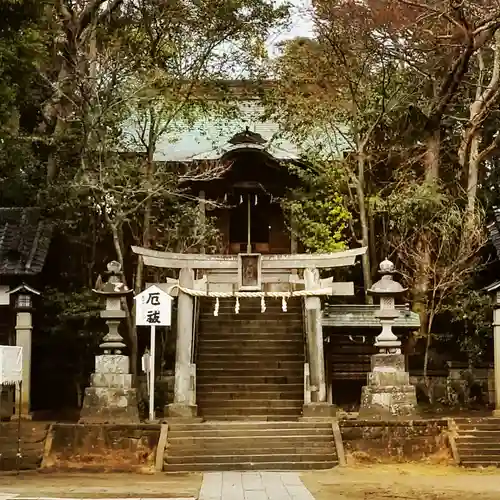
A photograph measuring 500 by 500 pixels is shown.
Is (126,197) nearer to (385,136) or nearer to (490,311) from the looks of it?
(385,136)

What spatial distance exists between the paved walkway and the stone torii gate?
3044mm

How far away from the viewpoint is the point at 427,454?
14.4 m

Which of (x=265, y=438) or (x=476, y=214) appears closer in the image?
(x=265, y=438)

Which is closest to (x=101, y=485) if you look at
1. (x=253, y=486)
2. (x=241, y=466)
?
(x=253, y=486)

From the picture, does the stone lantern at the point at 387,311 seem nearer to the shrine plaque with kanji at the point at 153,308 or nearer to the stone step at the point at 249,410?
the stone step at the point at 249,410

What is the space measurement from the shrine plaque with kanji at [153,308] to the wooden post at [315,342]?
318 centimetres

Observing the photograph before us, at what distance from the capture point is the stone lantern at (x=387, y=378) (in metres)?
15.1

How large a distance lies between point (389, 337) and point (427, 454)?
247 cm

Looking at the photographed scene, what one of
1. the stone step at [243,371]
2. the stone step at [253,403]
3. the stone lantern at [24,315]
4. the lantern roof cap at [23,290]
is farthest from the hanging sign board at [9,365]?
the stone step at [243,371]

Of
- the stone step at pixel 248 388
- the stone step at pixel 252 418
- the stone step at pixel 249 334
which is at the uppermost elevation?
the stone step at pixel 249 334

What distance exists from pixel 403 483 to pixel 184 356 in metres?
5.72

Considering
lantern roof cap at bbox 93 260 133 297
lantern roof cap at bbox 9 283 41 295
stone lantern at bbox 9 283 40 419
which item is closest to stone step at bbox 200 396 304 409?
lantern roof cap at bbox 93 260 133 297

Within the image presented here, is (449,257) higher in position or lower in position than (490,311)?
higher

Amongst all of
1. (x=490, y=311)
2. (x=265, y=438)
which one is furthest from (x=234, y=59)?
(x=265, y=438)
